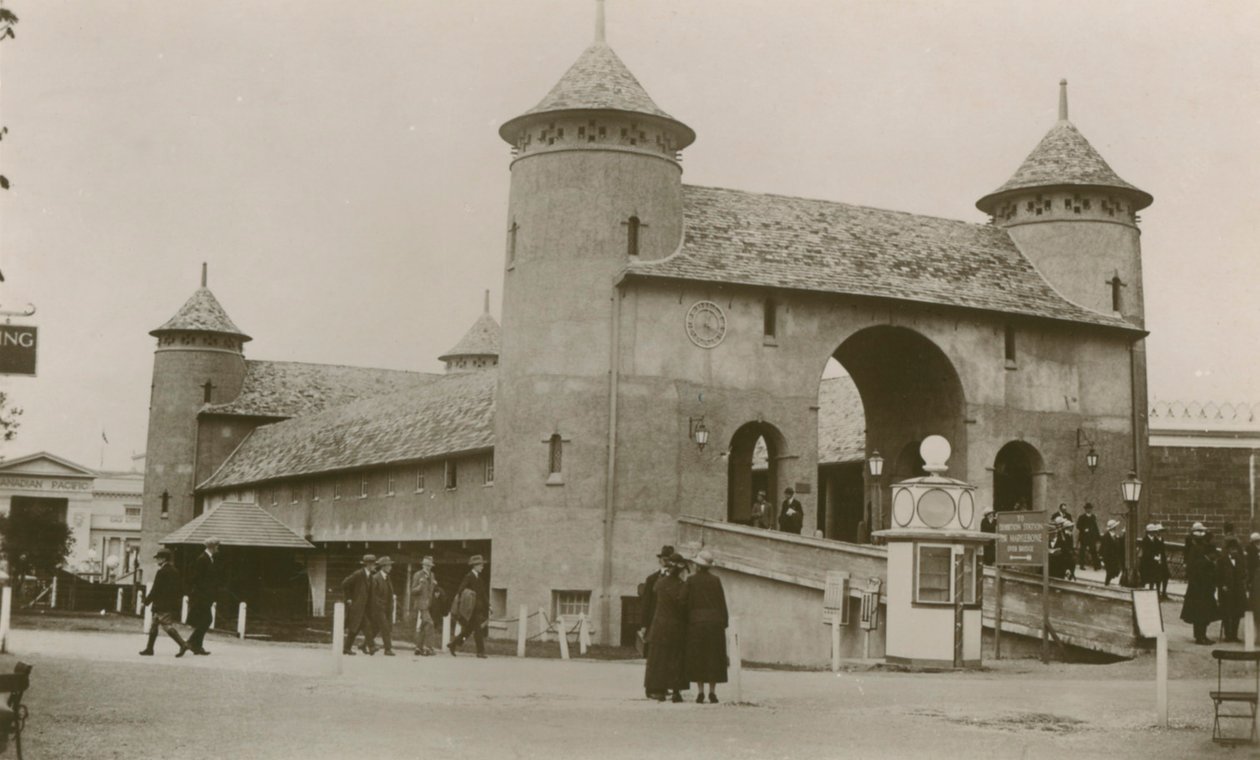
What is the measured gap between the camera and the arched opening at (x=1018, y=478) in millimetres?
36156

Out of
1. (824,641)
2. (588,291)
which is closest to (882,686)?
(824,641)

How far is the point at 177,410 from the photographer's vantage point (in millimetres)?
64688

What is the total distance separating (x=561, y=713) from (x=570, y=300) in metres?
18.7

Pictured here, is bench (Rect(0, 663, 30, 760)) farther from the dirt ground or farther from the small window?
the small window

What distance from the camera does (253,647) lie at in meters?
27.5

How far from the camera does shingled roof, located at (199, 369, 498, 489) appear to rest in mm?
43188

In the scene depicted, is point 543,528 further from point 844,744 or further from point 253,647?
point 844,744

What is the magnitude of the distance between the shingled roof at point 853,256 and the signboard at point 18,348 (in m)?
20.5

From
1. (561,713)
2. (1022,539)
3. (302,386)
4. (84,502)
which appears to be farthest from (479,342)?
(561,713)

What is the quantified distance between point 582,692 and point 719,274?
17.0 m

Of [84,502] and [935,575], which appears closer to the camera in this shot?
[935,575]

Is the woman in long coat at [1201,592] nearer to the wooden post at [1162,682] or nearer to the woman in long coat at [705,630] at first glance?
the wooden post at [1162,682]

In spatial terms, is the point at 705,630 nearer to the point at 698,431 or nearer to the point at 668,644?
the point at 668,644

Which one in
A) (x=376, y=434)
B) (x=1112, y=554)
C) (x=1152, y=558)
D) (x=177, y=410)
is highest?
(x=177, y=410)
